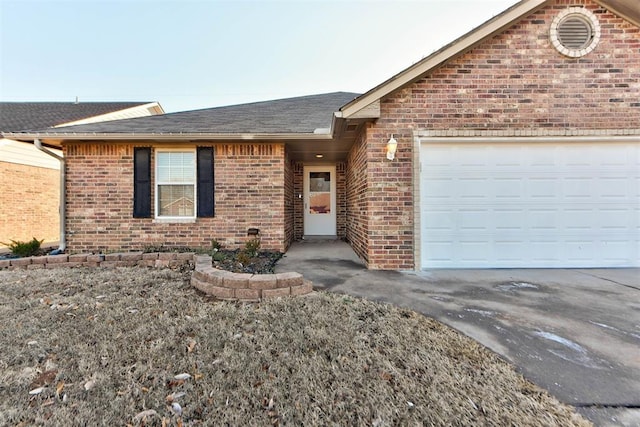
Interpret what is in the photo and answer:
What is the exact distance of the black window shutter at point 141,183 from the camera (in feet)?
19.1

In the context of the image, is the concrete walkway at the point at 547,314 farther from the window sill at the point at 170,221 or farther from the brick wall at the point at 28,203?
the brick wall at the point at 28,203

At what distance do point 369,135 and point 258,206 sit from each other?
110 inches

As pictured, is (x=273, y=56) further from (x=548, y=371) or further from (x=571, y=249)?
(x=548, y=371)

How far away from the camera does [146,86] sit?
773 inches

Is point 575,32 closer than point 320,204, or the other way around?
point 575,32

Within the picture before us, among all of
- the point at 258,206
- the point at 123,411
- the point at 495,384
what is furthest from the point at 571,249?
the point at 123,411

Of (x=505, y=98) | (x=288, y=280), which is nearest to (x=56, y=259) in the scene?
(x=288, y=280)

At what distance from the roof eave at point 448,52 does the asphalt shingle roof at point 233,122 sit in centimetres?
150

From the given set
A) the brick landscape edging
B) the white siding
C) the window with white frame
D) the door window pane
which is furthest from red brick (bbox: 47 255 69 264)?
the door window pane

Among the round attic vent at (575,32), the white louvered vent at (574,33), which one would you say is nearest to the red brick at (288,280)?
the round attic vent at (575,32)

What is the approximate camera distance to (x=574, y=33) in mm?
4570

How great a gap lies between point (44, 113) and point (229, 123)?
944 centimetres

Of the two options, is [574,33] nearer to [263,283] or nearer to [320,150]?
[320,150]

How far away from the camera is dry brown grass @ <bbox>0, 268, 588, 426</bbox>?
4.95ft
